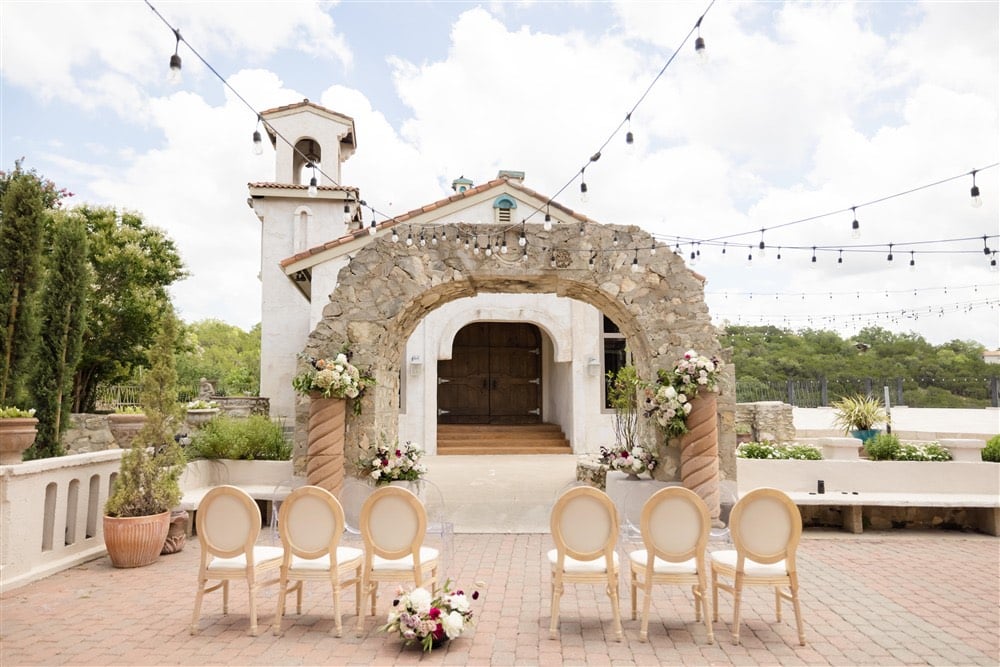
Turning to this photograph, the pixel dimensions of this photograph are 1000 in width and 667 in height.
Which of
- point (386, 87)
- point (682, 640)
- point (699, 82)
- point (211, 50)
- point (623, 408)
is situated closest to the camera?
point (682, 640)

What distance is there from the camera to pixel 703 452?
7004 mm

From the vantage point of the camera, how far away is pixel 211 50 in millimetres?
4832

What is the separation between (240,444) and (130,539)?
2519 mm

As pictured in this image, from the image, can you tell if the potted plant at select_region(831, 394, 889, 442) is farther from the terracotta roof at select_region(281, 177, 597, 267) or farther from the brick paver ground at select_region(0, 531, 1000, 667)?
the terracotta roof at select_region(281, 177, 597, 267)

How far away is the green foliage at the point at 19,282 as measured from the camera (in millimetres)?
6230

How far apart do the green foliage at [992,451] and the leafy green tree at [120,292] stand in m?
17.0

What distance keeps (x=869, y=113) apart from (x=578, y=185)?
2951 millimetres

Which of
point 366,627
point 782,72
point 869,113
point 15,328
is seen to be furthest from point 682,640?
point 15,328

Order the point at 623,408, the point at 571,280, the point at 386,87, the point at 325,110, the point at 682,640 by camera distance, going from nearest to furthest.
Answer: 1. the point at 682,640
2. the point at 386,87
3. the point at 571,280
4. the point at 623,408
5. the point at 325,110

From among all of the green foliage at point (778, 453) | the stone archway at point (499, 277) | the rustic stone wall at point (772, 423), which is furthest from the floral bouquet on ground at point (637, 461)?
the rustic stone wall at point (772, 423)

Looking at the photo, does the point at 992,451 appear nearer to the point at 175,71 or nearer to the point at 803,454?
the point at 803,454

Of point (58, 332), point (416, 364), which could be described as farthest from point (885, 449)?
point (58, 332)

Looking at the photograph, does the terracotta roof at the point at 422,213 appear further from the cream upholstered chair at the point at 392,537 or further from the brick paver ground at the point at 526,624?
the cream upholstered chair at the point at 392,537

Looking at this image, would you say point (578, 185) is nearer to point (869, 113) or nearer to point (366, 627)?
point (869, 113)
